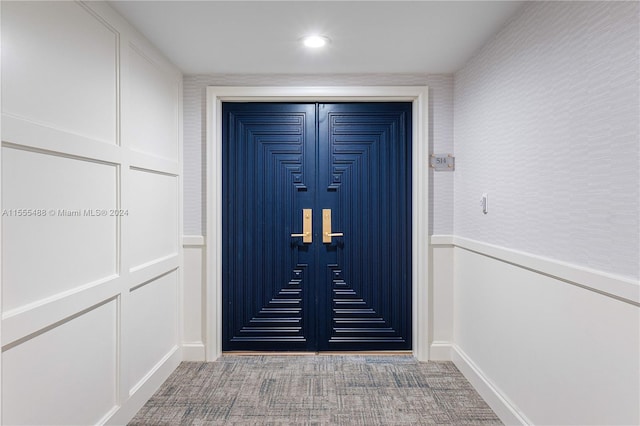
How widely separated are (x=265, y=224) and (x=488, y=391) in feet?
6.43

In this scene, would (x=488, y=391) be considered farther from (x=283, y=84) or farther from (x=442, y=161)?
(x=283, y=84)

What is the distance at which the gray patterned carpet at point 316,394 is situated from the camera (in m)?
2.34

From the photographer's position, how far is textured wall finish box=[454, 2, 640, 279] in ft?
4.64

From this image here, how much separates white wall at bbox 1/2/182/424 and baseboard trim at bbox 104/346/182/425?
11 mm

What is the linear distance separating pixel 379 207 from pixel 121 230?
1.91 meters

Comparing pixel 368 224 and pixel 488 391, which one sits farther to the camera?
pixel 368 224

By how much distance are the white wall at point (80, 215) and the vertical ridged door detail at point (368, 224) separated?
1.30 metres

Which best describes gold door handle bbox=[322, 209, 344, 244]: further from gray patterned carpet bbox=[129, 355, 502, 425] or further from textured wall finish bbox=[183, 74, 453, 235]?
gray patterned carpet bbox=[129, 355, 502, 425]

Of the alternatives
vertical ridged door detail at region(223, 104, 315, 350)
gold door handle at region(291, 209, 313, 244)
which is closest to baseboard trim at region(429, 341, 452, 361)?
vertical ridged door detail at region(223, 104, 315, 350)

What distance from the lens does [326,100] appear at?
128 inches

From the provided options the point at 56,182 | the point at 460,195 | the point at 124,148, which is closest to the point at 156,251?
the point at 124,148

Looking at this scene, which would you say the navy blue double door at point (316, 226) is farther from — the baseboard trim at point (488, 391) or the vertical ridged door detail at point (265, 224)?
the baseboard trim at point (488, 391)

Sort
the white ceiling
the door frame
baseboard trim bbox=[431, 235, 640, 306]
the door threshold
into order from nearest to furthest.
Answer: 1. baseboard trim bbox=[431, 235, 640, 306]
2. the white ceiling
3. the door frame
4. the door threshold

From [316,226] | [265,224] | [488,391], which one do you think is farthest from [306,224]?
[488,391]
